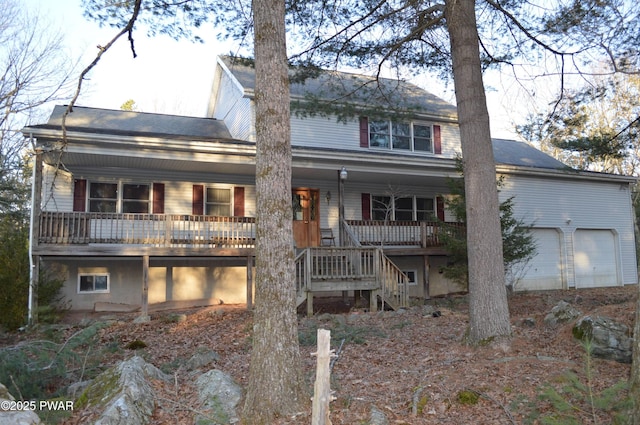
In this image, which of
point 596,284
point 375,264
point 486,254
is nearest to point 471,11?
point 486,254

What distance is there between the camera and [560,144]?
12719 mm

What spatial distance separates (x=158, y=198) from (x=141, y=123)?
335cm

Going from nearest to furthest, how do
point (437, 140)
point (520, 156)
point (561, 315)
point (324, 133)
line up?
point (561, 315) → point (324, 133) → point (437, 140) → point (520, 156)

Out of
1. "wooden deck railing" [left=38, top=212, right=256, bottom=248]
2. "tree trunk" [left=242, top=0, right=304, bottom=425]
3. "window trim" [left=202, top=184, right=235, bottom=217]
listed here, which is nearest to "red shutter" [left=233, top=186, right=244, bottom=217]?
"window trim" [left=202, top=184, right=235, bottom=217]

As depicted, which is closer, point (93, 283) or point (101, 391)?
point (101, 391)

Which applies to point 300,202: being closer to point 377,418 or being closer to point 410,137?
point 410,137

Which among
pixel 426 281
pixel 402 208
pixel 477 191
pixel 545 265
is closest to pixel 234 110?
pixel 402 208

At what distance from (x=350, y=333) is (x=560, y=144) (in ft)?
24.8

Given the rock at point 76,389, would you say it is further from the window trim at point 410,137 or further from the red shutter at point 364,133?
the window trim at point 410,137

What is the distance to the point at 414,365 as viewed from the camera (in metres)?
6.94

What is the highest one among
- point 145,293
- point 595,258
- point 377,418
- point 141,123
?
point 141,123

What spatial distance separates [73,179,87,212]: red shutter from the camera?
13.6m

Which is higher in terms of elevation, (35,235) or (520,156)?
(520,156)

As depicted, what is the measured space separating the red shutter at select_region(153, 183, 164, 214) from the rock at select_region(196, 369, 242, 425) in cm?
892
